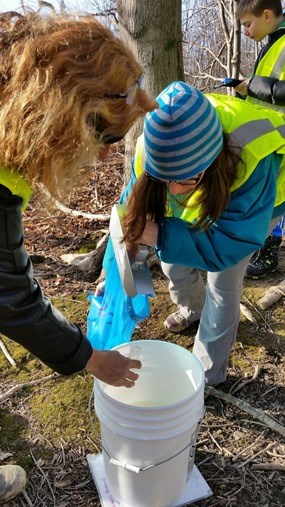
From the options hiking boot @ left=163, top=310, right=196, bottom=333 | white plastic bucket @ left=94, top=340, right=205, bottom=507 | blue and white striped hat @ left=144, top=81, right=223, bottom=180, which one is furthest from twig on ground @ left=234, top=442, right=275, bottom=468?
blue and white striped hat @ left=144, top=81, right=223, bottom=180

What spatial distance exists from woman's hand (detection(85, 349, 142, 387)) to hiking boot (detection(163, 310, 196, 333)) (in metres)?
1.07

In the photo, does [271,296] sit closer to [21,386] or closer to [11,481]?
[21,386]

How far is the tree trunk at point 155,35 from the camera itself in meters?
2.53

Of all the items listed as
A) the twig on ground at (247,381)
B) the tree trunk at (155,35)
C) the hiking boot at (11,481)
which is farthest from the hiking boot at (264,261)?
the hiking boot at (11,481)

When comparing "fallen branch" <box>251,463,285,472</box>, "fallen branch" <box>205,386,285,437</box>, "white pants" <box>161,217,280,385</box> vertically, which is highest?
"white pants" <box>161,217,280,385</box>

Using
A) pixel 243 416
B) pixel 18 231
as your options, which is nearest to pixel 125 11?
pixel 18 231

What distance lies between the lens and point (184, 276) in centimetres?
242

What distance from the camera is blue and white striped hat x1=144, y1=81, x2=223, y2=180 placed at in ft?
4.57

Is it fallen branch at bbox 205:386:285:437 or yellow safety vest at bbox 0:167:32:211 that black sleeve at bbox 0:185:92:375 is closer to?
yellow safety vest at bbox 0:167:32:211

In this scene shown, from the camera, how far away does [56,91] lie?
1.00 meters

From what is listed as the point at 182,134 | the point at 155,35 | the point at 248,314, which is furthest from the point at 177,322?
the point at 155,35

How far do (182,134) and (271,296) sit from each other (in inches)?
67.3

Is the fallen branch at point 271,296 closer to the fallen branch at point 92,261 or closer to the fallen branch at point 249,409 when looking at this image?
the fallen branch at point 249,409

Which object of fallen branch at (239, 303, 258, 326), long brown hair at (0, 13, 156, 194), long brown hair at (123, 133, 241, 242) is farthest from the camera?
fallen branch at (239, 303, 258, 326)
